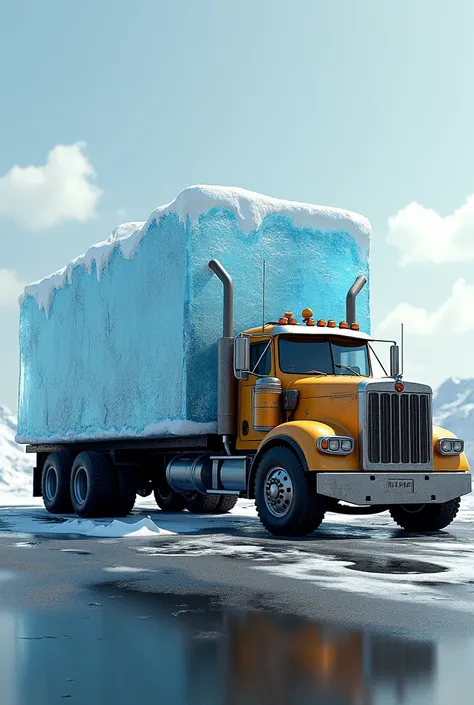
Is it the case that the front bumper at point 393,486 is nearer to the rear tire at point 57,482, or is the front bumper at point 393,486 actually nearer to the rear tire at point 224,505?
the rear tire at point 224,505

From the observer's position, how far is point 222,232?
1392cm

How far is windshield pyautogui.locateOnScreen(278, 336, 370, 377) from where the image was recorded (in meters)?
12.7

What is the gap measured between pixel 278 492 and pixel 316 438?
0.94 meters

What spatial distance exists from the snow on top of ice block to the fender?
383cm

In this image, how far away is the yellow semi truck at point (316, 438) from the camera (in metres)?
11.1

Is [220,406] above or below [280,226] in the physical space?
below

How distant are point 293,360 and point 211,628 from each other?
7604 millimetres

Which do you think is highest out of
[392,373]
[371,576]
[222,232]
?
[222,232]

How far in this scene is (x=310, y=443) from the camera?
433 inches

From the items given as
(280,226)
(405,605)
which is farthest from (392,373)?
(405,605)

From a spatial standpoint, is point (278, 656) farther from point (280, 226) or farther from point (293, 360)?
point (280, 226)

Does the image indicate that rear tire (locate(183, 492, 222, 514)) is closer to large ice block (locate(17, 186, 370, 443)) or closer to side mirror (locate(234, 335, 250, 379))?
large ice block (locate(17, 186, 370, 443))

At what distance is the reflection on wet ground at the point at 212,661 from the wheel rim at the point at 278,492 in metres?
5.44

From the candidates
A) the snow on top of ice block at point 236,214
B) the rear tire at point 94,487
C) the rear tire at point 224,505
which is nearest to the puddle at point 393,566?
the snow on top of ice block at point 236,214
